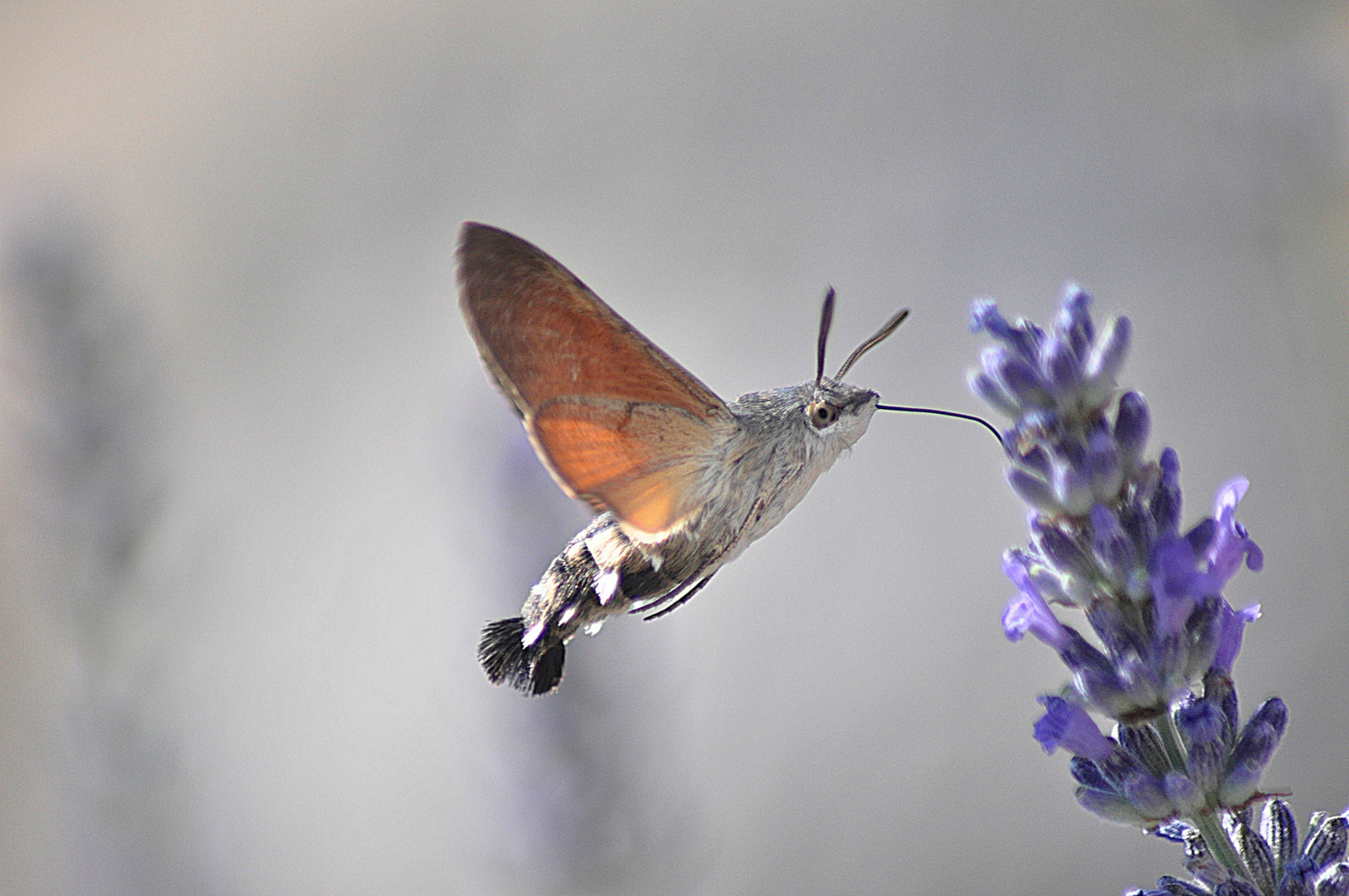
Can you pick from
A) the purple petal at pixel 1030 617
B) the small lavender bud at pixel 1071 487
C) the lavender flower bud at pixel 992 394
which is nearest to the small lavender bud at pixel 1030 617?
the purple petal at pixel 1030 617

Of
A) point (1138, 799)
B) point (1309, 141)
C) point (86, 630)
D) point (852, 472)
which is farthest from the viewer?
point (852, 472)

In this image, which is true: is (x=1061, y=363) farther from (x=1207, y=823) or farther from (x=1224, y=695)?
(x=1207, y=823)

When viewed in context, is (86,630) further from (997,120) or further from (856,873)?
(997,120)

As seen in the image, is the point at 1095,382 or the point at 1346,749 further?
the point at 1346,749

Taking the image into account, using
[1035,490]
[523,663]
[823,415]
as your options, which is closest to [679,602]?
[523,663]

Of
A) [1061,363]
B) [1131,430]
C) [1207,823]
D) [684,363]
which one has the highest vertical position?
[684,363]

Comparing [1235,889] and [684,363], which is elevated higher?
[684,363]

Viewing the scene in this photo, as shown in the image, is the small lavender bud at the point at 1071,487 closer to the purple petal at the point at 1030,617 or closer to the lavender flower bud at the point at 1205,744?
the purple petal at the point at 1030,617

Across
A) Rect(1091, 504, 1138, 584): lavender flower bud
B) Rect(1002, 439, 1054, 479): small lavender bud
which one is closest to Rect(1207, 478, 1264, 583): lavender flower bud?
Rect(1091, 504, 1138, 584): lavender flower bud

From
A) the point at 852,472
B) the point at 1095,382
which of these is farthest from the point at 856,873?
the point at 1095,382
